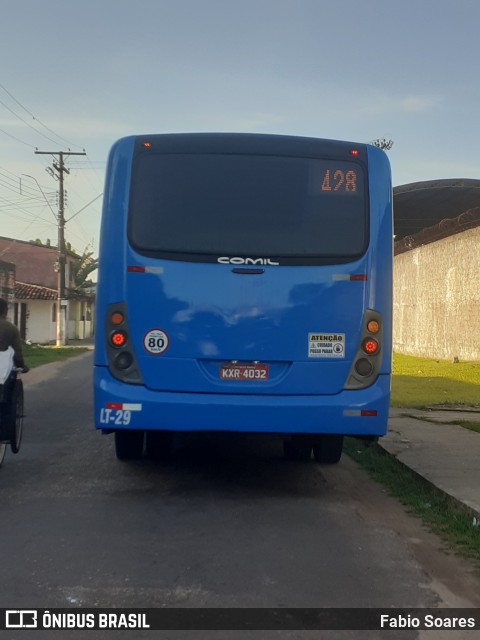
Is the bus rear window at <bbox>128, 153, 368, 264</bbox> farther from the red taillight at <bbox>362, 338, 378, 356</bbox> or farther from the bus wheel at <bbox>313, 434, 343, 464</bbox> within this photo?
the bus wheel at <bbox>313, 434, 343, 464</bbox>

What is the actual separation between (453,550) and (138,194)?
12.3ft

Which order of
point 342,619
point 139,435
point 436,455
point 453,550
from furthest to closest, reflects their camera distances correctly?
point 436,455 < point 139,435 < point 453,550 < point 342,619

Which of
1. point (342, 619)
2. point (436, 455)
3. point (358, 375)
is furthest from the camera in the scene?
Answer: point (436, 455)

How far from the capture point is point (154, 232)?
22.6 feet

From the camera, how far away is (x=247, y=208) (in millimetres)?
6984

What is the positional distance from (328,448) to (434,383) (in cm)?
1002

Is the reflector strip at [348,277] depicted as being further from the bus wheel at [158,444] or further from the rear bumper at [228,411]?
the bus wheel at [158,444]

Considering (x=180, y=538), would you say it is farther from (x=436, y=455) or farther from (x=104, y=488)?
(x=436, y=455)

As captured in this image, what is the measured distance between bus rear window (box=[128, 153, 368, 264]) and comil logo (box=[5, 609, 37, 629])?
3.36m

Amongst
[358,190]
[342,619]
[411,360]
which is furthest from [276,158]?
[411,360]

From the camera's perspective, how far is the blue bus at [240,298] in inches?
266

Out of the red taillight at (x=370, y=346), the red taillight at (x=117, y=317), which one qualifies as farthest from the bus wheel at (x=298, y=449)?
the red taillight at (x=117, y=317)

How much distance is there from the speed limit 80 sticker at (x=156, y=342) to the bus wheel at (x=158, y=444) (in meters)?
1.42

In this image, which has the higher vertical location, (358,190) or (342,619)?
(358,190)
